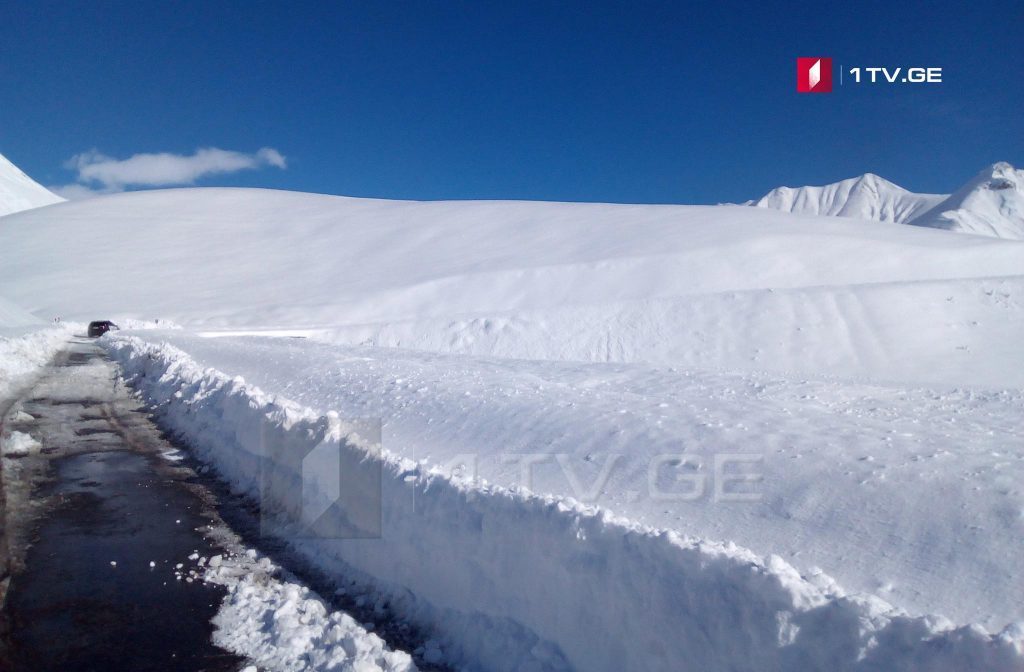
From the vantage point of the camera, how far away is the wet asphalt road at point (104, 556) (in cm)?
424

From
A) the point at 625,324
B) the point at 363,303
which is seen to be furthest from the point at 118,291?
the point at 625,324

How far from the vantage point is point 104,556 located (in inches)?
223

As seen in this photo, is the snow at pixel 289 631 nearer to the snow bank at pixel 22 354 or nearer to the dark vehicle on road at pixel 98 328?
the snow bank at pixel 22 354

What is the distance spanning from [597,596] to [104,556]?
421cm

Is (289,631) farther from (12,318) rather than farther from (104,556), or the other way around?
(12,318)

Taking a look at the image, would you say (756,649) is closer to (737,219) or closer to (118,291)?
(737,219)

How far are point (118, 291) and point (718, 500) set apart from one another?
4430 centimetres

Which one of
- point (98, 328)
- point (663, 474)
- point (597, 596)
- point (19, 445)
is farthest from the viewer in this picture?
point (98, 328)

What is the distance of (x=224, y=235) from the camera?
51.8m

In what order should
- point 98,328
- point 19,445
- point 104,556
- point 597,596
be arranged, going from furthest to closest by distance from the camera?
point 98,328, point 19,445, point 104,556, point 597,596

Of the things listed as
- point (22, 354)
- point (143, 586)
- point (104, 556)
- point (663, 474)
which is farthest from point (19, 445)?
point (22, 354)

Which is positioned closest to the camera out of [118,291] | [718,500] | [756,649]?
[756,649]

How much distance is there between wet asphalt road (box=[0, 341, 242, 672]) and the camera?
13.9 feet

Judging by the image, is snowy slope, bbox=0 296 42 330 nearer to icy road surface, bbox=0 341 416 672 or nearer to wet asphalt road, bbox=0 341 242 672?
wet asphalt road, bbox=0 341 242 672
